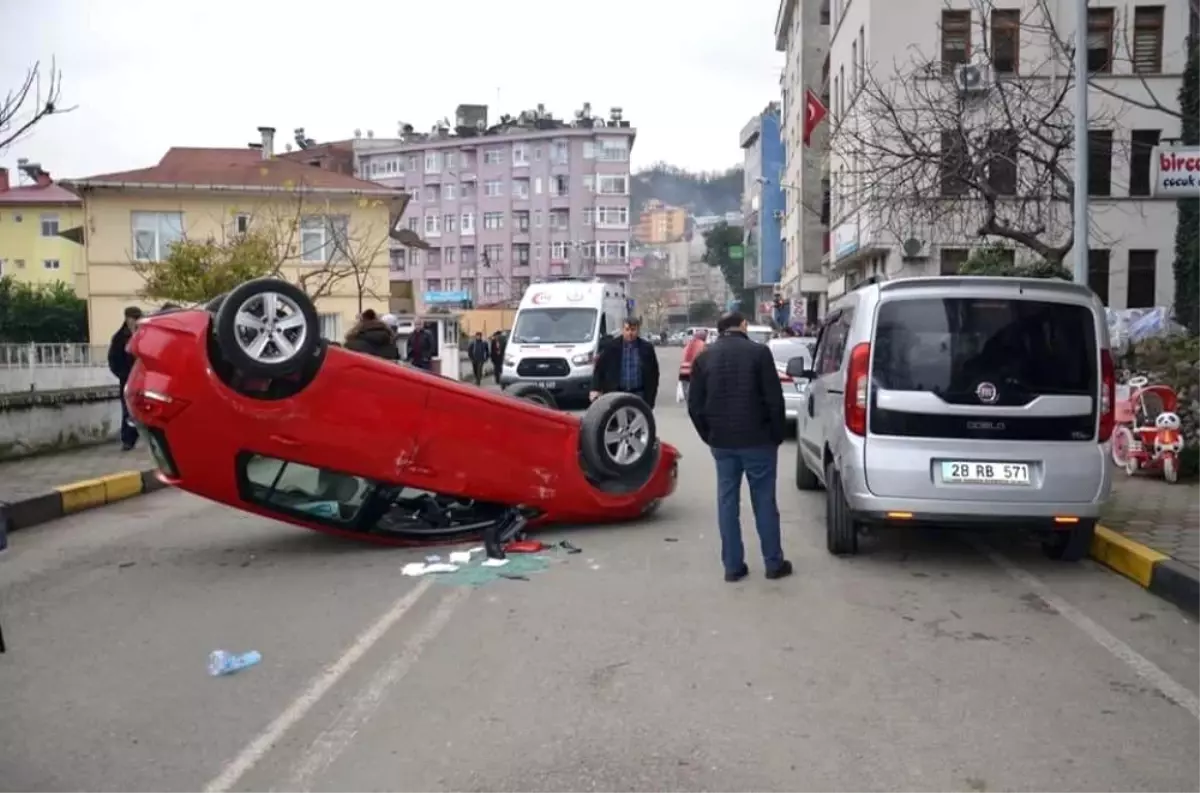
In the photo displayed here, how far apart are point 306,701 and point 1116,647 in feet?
13.5

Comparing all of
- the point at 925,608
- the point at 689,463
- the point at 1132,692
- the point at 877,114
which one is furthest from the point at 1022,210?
the point at 1132,692

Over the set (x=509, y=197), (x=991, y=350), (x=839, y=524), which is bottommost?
(x=839, y=524)

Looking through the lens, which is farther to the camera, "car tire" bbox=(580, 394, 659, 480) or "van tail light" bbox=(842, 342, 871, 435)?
"car tire" bbox=(580, 394, 659, 480)

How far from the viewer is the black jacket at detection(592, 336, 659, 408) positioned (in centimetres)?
1335

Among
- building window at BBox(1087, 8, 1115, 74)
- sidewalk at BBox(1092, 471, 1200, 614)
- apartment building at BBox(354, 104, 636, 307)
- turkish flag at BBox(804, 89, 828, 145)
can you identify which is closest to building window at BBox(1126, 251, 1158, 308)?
building window at BBox(1087, 8, 1115, 74)

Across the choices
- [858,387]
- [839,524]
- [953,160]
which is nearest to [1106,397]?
[858,387]

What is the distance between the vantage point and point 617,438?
9305 mm

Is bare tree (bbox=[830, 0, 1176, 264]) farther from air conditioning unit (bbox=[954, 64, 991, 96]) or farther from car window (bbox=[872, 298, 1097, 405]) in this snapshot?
car window (bbox=[872, 298, 1097, 405])

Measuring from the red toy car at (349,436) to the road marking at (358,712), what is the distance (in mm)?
1815

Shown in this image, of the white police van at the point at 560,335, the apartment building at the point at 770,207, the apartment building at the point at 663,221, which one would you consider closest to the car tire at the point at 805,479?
the white police van at the point at 560,335

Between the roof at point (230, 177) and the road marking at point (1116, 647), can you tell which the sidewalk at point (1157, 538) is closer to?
the road marking at point (1116, 647)

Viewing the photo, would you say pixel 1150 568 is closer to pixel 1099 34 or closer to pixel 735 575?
pixel 735 575

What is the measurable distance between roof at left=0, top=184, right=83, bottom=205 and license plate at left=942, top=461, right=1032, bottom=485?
228 ft

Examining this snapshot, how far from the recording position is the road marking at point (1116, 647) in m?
5.13
